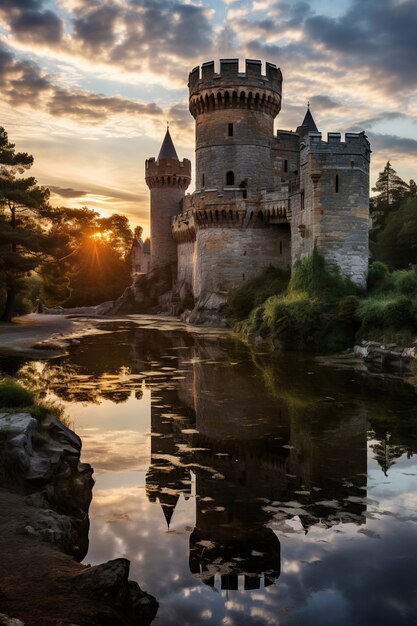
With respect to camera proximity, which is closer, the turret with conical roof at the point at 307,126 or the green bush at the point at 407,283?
the green bush at the point at 407,283

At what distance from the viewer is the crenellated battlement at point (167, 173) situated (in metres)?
53.1

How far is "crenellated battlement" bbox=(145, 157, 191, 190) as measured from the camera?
2089 inches

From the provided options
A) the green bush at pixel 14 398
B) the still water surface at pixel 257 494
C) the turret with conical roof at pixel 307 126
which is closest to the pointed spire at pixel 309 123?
the turret with conical roof at pixel 307 126

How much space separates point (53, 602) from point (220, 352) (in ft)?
64.0

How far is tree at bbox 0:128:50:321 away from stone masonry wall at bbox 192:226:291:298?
32.9 feet

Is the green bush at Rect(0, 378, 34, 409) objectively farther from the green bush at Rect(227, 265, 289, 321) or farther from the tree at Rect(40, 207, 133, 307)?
the tree at Rect(40, 207, 133, 307)

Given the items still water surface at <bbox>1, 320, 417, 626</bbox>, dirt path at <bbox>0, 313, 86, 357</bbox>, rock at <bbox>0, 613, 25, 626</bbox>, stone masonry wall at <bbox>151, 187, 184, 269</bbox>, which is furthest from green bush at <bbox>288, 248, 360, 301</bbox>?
stone masonry wall at <bbox>151, 187, 184, 269</bbox>

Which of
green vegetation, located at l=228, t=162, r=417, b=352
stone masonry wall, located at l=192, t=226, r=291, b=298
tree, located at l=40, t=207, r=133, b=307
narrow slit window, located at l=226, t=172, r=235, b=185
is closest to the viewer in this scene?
green vegetation, located at l=228, t=162, r=417, b=352

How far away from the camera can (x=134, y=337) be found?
31.8 m

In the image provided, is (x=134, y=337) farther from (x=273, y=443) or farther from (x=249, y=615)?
(x=249, y=615)

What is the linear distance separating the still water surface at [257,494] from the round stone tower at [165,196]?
35817 millimetres

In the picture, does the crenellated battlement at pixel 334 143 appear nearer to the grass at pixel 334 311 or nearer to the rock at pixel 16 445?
the grass at pixel 334 311

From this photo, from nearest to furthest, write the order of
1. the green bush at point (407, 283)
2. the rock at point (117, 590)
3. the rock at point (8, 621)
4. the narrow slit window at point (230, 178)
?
the rock at point (8, 621)
the rock at point (117, 590)
the green bush at point (407, 283)
the narrow slit window at point (230, 178)

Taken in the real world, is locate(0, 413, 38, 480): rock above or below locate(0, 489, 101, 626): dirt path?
above
